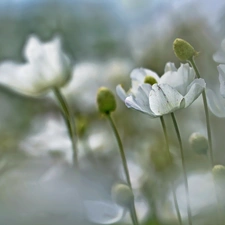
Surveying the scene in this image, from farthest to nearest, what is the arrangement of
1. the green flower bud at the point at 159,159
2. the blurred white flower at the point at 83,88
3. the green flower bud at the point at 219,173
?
the blurred white flower at the point at 83,88, the green flower bud at the point at 159,159, the green flower bud at the point at 219,173

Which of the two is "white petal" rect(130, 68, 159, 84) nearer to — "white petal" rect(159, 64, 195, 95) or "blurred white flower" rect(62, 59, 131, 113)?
"white petal" rect(159, 64, 195, 95)

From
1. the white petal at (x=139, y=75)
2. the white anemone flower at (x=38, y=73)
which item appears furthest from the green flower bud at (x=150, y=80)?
the white anemone flower at (x=38, y=73)

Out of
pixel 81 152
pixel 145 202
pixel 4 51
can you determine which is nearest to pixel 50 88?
pixel 81 152

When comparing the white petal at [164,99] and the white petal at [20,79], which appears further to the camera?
the white petal at [20,79]

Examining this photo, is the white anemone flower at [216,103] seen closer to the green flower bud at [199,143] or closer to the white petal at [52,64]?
the green flower bud at [199,143]

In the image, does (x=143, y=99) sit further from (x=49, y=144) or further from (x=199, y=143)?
(x=49, y=144)

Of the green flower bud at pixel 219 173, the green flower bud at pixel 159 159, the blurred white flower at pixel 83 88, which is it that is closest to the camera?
the green flower bud at pixel 219 173

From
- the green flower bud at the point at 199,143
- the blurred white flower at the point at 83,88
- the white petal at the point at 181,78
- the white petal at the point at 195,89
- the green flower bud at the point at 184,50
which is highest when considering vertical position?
the blurred white flower at the point at 83,88
